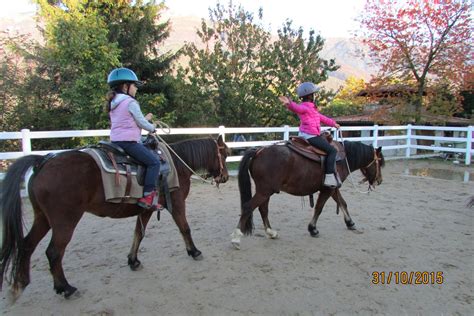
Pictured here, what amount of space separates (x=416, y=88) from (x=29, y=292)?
15923 millimetres

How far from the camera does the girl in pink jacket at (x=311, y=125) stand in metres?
4.98

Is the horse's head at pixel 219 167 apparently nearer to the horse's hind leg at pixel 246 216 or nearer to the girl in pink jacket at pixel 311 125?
the horse's hind leg at pixel 246 216

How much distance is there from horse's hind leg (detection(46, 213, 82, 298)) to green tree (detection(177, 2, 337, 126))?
37.6 feet

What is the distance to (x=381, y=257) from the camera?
14.1 feet

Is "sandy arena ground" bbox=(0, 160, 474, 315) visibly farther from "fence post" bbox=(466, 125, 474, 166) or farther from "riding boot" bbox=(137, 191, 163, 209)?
"fence post" bbox=(466, 125, 474, 166)

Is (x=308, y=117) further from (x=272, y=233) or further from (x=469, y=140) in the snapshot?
(x=469, y=140)

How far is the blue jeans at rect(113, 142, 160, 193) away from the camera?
11.9ft

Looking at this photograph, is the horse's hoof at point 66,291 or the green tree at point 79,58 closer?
the horse's hoof at point 66,291

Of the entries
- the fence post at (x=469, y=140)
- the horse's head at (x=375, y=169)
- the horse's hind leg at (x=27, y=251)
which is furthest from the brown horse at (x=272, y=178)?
the fence post at (x=469, y=140)

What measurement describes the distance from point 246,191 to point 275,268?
1289 millimetres

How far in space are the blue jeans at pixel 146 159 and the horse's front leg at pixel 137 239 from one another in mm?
537

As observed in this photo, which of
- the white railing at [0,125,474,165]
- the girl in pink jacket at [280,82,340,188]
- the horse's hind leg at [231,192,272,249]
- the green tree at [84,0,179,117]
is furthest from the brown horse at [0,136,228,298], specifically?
the green tree at [84,0,179,117]

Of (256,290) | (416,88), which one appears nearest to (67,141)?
(256,290)

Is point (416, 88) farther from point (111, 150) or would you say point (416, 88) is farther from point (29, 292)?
point (29, 292)
